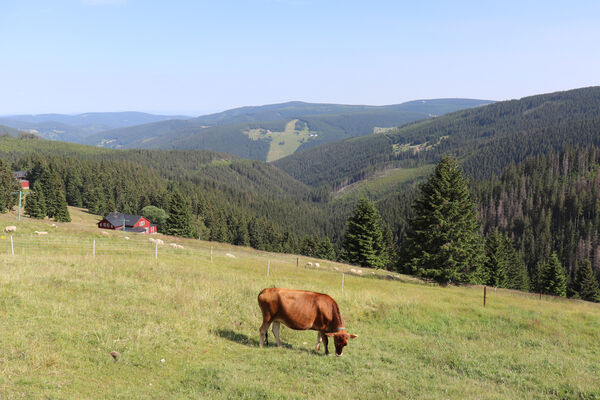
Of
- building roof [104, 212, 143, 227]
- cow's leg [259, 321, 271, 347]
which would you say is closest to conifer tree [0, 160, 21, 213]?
building roof [104, 212, 143, 227]

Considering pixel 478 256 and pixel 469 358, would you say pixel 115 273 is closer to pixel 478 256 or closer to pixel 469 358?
pixel 469 358

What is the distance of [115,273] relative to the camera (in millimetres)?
21641

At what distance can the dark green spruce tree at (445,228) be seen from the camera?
35500 millimetres

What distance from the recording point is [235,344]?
14516 millimetres

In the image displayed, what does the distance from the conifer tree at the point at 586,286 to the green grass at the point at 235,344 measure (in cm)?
6602

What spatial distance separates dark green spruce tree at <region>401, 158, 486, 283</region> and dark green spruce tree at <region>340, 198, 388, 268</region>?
20.0m

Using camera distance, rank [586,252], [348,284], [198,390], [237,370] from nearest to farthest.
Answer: [198,390]
[237,370]
[348,284]
[586,252]

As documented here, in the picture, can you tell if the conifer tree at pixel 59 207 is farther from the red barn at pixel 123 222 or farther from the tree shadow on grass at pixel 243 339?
the tree shadow on grass at pixel 243 339

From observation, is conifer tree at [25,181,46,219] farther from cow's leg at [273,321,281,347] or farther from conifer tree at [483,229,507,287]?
conifer tree at [483,229,507,287]

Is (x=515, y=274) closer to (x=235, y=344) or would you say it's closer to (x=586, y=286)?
(x=586, y=286)

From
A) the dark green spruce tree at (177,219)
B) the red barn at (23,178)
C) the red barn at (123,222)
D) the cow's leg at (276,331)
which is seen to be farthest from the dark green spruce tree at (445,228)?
the red barn at (23,178)

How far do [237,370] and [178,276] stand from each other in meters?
12.4

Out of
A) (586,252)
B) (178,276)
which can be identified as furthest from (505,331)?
(586,252)

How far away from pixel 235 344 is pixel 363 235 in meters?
A: 46.0
